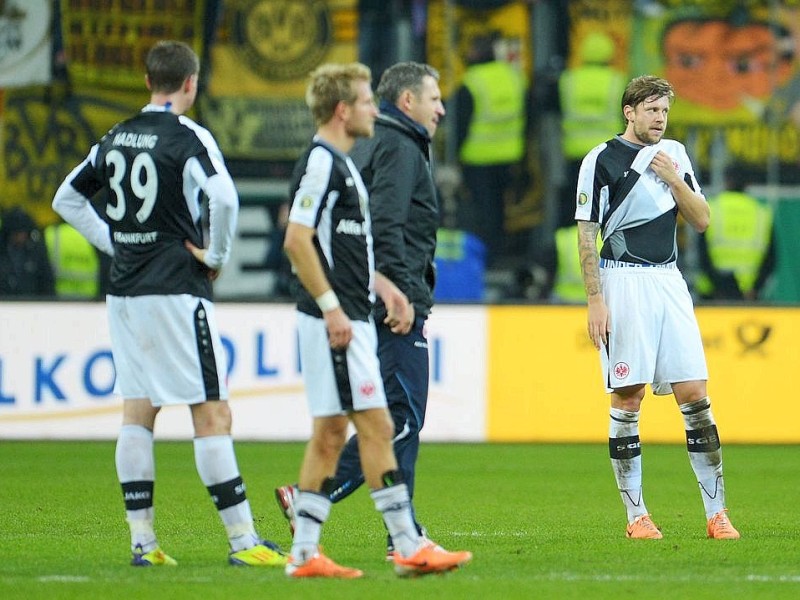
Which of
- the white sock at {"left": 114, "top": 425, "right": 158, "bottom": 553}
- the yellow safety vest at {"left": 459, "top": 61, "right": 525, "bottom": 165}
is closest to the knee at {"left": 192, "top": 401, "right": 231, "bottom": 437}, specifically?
the white sock at {"left": 114, "top": 425, "right": 158, "bottom": 553}

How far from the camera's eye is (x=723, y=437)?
1347 centimetres

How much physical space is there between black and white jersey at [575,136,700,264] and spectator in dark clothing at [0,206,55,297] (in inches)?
336

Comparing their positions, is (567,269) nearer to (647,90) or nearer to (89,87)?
(89,87)

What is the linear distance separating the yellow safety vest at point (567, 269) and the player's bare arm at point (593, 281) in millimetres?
8654

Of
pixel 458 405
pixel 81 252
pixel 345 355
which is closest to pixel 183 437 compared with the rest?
pixel 458 405

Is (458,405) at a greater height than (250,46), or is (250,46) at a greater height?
(250,46)

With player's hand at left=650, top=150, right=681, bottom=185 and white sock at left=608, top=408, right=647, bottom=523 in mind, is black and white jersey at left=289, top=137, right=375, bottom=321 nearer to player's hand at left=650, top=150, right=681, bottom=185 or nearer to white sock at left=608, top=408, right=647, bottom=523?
player's hand at left=650, top=150, right=681, bottom=185

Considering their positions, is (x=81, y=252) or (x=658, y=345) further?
(x=81, y=252)

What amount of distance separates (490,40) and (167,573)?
12.0 meters

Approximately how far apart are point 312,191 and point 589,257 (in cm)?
205

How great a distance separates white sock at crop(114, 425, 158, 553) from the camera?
659 cm

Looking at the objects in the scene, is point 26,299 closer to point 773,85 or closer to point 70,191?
point 70,191

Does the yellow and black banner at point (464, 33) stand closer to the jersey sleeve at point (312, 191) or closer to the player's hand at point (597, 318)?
the player's hand at point (597, 318)

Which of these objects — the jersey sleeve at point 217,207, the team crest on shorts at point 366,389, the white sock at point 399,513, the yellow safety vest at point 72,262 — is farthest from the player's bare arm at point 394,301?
the yellow safety vest at point 72,262
